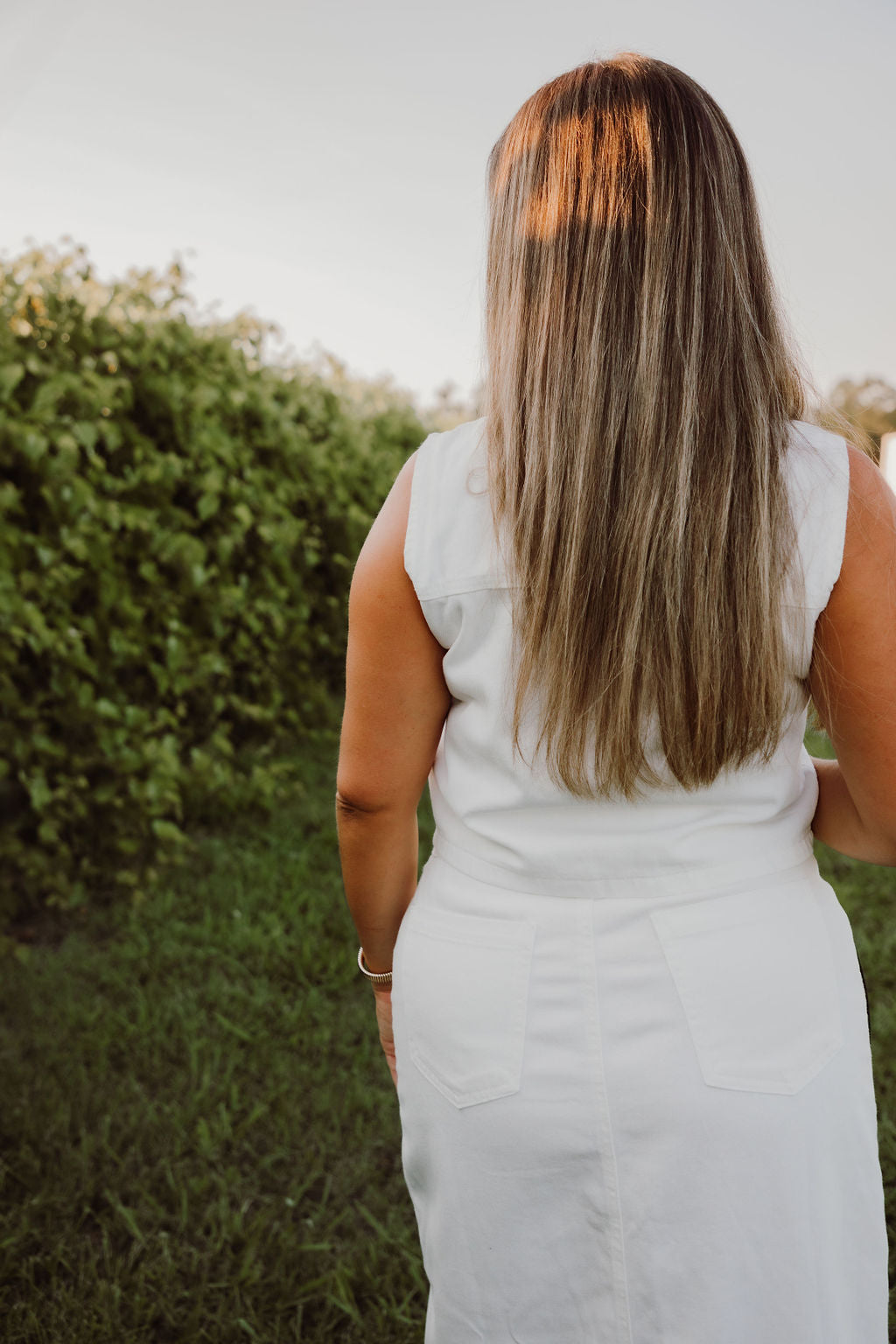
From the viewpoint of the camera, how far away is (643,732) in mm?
1162

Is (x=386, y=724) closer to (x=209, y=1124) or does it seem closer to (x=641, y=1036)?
(x=641, y=1036)

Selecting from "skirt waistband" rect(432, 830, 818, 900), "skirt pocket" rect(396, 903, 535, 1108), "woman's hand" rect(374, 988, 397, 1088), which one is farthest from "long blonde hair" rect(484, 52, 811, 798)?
"woman's hand" rect(374, 988, 397, 1088)

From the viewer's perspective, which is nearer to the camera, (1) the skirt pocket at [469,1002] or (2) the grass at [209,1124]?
(1) the skirt pocket at [469,1002]

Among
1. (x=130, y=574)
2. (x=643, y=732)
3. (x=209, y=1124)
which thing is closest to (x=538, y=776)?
(x=643, y=732)

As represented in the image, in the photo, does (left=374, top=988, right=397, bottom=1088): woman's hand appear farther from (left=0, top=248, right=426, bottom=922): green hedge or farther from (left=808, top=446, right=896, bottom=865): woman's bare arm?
(left=0, top=248, right=426, bottom=922): green hedge

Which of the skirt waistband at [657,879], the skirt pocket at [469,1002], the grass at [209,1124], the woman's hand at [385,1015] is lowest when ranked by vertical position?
the grass at [209,1124]

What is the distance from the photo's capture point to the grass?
2.28 metres

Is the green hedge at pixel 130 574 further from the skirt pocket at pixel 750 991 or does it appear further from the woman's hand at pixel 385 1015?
the skirt pocket at pixel 750 991

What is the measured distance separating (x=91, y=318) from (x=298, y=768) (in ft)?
8.38

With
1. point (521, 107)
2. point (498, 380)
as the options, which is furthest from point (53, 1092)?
point (521, 107)

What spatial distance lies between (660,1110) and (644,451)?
29.9 inches

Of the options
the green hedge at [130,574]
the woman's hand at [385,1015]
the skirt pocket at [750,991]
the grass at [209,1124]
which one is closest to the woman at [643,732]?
the skirt pocket at [750,991]

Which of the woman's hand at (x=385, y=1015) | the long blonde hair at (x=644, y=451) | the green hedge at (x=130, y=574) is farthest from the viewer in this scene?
the green hedge at (x=130, y=574)

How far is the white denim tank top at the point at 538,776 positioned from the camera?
1168 millimetres
